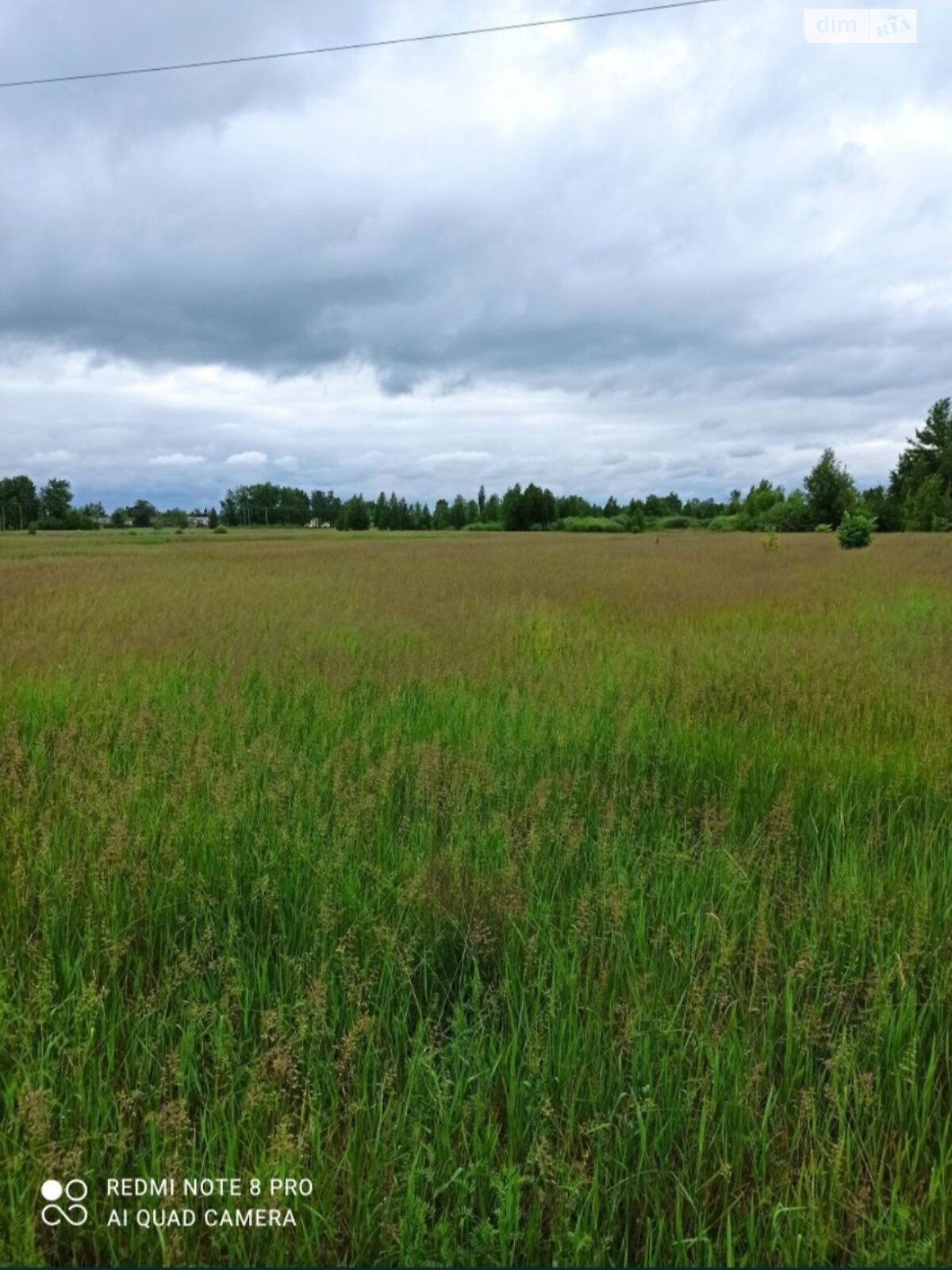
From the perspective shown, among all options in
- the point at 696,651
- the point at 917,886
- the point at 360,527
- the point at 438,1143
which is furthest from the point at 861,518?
the point at 360,527

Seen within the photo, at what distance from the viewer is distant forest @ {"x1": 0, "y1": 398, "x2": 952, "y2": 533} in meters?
60.8

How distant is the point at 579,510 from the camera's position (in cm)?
12481

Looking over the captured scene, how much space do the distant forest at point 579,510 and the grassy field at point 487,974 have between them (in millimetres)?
33474

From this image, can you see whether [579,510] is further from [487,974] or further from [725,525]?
[487,974]

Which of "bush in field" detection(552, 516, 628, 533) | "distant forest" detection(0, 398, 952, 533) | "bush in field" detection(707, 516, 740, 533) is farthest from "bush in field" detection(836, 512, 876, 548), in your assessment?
"bush in field" detection(552, 516, 628, 533)

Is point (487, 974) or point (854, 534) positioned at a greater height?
point (854, 534)

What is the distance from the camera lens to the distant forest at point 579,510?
6078cm

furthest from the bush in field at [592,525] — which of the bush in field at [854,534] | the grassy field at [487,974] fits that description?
the grassy field at [487,974]

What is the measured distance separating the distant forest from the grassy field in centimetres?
3347

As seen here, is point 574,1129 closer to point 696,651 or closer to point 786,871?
point 786,871

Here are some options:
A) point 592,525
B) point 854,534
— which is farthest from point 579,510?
point 854,534

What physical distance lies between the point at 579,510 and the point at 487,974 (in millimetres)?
126499

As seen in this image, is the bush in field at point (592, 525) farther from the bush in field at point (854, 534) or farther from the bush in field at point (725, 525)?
the bush in field at point (854, 534)

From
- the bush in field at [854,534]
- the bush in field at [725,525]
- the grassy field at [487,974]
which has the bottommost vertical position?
the grassy field at [487,974]
